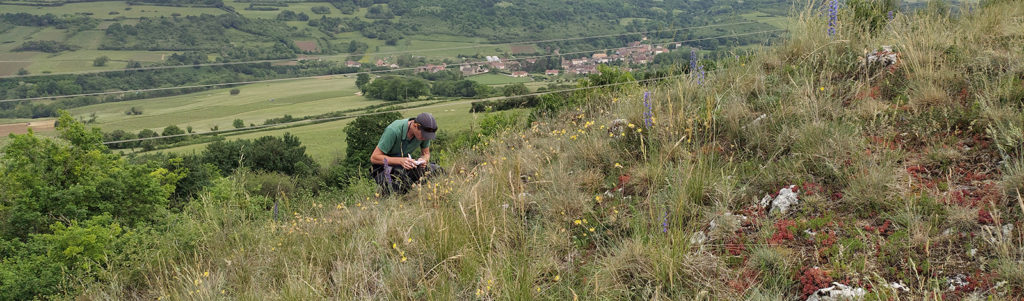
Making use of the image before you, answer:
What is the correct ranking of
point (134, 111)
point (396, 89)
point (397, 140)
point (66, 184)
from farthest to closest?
point (134, 111)
point (396, 89)
point (66, 184)
point (397, 140)

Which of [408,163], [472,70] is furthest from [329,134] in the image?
[408,163]

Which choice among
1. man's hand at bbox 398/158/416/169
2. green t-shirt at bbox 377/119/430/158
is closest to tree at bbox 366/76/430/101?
green t-shirt at bbox 377/119/430/158

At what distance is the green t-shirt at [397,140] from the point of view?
250 inches

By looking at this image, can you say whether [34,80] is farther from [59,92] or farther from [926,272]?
[926,272]

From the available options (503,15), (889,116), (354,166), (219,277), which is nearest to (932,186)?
(889,116)

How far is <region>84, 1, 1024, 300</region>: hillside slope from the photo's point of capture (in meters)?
2.48

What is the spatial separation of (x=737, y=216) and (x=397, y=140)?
14.6 ft

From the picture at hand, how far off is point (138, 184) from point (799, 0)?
11.5m

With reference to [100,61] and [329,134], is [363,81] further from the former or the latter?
[100,61]

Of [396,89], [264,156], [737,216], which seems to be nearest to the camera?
[737,216]

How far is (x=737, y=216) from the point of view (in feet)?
10.2

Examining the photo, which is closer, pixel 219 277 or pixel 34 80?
pixel 219 277

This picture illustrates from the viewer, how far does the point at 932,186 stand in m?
2.93

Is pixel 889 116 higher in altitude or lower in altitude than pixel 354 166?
higher
